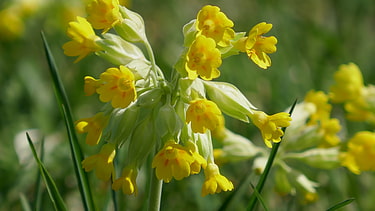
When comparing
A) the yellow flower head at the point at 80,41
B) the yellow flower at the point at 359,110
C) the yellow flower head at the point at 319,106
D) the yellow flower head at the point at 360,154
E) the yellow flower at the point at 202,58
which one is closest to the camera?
the yellow flower at the point at 202,58

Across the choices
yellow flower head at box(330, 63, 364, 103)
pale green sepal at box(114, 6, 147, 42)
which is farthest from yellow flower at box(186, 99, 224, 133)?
yellow flower head at box(330, 63, 364, 103)

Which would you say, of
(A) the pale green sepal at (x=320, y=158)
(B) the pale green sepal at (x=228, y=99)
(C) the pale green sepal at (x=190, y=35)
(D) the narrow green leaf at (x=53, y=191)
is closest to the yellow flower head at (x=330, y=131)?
(A) the pale green sepal at (x=320, y=158)

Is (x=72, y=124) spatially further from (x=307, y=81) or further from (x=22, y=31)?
(x=22, y=31)

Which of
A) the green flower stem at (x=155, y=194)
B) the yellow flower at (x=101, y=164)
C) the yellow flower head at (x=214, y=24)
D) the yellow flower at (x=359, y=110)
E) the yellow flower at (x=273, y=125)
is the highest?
the yellow flower head at (x=214, y=24)

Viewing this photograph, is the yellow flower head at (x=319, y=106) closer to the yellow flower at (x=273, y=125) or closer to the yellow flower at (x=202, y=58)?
the yellow flower at (x=273, y=125)

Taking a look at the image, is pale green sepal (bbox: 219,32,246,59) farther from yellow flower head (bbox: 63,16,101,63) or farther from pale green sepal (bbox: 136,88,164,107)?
yellow flower head (bbox: 63,16,101,63)

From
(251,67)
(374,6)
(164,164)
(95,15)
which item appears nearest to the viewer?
(164,164)

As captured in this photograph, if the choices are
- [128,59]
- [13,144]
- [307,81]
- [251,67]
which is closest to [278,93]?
[307,81]
